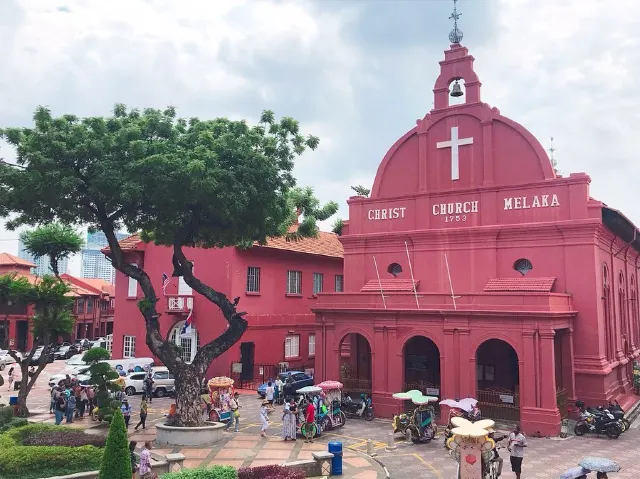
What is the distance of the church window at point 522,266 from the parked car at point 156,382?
17287 millimetres

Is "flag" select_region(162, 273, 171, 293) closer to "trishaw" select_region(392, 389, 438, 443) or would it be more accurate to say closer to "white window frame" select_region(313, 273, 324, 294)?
"white window frame" select_region(313, 273, 324, 294)

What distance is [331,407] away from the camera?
21562mm

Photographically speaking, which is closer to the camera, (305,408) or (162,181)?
(162,181)

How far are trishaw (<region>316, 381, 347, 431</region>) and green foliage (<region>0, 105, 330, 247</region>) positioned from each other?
6.53 meters

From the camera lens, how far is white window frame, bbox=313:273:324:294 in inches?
1487

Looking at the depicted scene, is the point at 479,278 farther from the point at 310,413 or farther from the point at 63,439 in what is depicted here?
the point at 63,439

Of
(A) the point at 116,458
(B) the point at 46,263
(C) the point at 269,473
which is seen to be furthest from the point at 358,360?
(B) the point at 46,263

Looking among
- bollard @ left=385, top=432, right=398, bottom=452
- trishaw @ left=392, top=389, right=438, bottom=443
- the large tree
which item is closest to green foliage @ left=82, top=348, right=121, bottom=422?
the large tree

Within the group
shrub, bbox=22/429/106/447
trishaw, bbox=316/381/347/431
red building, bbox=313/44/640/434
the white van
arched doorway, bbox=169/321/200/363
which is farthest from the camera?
arched doorway, bbox=169/321/200/363

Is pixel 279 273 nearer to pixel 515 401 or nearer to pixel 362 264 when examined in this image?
pixel 362 264

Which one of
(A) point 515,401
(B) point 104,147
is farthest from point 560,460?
(B) point 104,147

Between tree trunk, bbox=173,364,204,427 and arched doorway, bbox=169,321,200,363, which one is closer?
tree trunk, bbox=173,364,204,427

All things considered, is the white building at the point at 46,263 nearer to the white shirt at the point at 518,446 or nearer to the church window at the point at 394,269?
the church window at the point at 394,269

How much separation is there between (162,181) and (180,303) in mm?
15617
